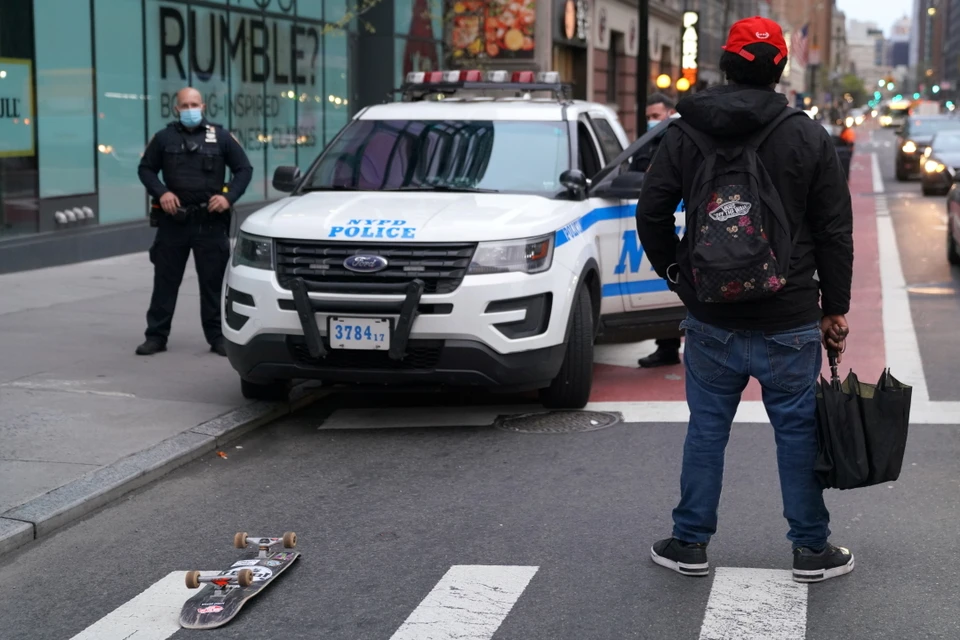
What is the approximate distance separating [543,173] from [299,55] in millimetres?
13895

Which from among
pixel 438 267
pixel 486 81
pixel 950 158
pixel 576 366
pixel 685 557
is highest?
pixel 486 81

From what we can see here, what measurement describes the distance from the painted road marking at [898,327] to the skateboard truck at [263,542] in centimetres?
406

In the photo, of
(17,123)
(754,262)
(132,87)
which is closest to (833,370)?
(754,262)

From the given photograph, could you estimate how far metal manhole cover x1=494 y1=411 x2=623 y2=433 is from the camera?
7.91 metres

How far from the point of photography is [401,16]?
25531 mm

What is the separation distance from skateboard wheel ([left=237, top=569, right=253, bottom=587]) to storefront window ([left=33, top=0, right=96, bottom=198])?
36.3 feet

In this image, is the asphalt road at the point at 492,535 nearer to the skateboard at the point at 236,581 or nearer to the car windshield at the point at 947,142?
the skateboard at the point at 236,581

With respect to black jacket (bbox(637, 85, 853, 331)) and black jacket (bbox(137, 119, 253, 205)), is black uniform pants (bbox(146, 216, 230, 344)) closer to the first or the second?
black jacket (bbox(137, 119, 253, 205))

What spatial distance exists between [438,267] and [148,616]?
10.1 ft

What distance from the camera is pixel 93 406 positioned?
8.16 m

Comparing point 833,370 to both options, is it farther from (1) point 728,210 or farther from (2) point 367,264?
(2) point 367,264

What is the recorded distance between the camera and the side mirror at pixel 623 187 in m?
8.56

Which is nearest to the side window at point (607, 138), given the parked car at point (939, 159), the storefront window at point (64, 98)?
the storefront window at point (64, 98)

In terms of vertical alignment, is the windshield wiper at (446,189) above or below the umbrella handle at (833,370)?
above
